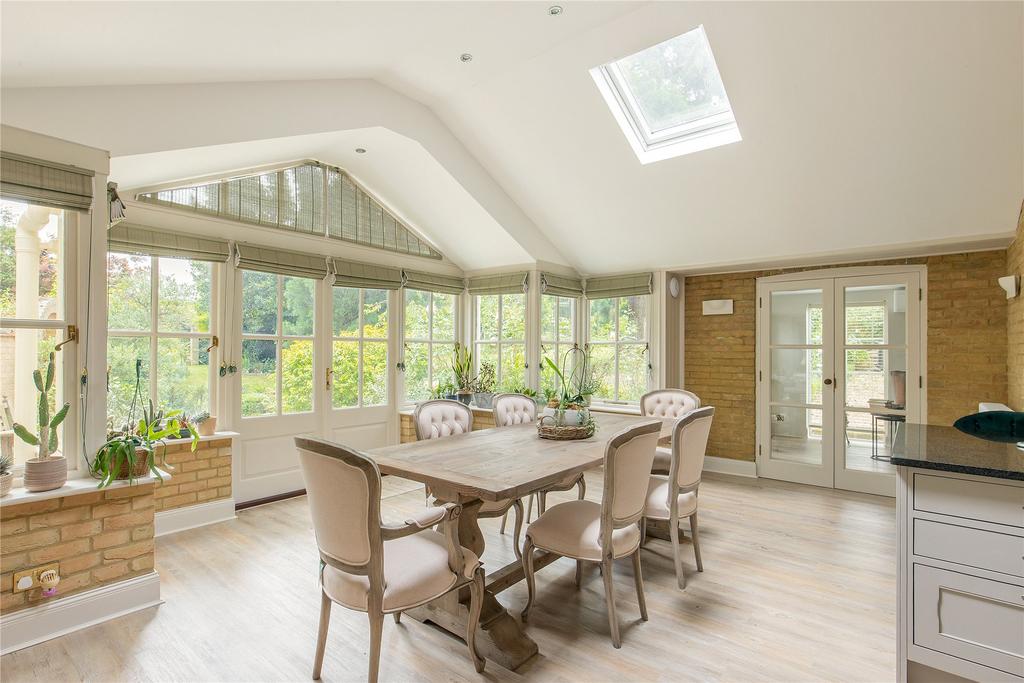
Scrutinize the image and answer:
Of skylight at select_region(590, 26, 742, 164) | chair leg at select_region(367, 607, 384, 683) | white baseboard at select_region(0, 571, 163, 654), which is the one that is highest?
skylight at select_region(590, 26, 742, 164)

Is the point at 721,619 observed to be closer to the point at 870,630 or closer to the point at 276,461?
the point at 870,630

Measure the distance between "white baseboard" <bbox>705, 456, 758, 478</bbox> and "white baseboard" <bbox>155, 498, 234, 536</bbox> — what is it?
4.54m

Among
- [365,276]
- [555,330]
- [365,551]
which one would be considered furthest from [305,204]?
[365,551]

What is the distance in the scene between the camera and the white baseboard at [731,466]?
512 cm

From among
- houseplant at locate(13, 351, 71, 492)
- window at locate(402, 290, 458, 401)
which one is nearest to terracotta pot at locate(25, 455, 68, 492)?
houseplant at locate(13, 351, 71, 492)

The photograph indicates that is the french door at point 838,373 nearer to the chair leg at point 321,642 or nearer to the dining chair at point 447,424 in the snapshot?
the dining chair at point 447,424

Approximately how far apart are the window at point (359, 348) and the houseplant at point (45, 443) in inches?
92.4

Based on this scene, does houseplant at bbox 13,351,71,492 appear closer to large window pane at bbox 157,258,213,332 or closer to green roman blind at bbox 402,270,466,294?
large window pane at bbox 157,258,213,332

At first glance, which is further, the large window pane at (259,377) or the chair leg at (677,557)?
the large window pane at (259,377)

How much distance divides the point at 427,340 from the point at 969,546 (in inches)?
182

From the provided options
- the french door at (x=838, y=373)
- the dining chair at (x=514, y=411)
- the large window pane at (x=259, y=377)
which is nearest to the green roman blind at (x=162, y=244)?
the large window pane at (x=259, y=377)

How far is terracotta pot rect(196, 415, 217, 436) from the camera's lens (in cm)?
365

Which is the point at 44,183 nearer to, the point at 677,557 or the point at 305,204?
the point at 305,204

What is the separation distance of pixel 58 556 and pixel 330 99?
2950 millimetres
